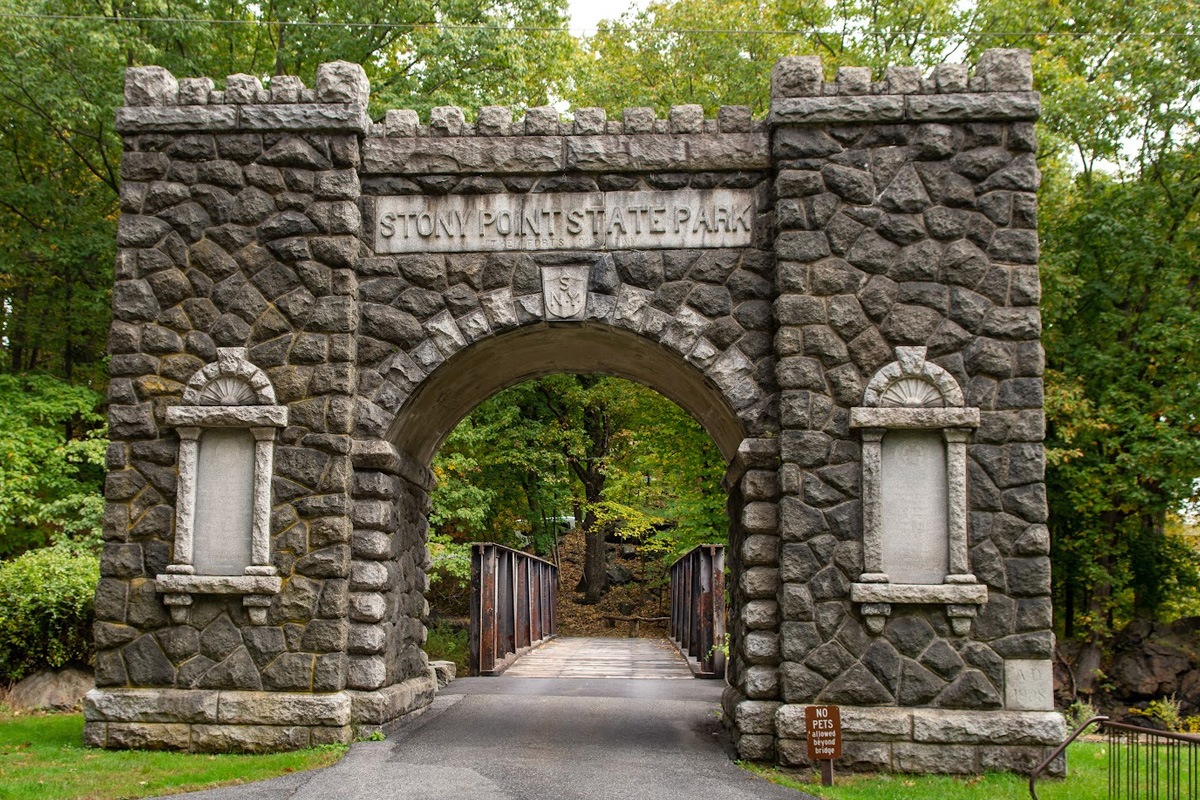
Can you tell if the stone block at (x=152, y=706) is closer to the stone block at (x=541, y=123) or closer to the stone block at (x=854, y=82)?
the stone block at (x=541, y=123)

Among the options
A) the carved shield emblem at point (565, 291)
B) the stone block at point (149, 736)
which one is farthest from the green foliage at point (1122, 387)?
the stone block at point (149, 736)

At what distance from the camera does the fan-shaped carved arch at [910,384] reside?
24.2 ft

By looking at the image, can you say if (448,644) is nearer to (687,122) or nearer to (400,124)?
(400,124)

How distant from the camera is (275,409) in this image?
→ 766 cm

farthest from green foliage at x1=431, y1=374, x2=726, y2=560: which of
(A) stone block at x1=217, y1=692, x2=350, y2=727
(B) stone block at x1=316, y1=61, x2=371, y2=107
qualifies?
(B) stone block at x1=316, y1=61, x2=371, y2=107

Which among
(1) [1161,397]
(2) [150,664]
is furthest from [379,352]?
(1) [1161,397]

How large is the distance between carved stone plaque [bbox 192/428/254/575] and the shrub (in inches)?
115

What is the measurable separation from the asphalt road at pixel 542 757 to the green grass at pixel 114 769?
0.86 feet

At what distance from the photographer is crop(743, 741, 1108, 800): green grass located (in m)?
6.41

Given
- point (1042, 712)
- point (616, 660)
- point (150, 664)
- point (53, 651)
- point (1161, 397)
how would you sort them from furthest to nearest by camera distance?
point (616, 660), point (1161, 397), point (53, 651), point (150, 664), point (1042, 712)

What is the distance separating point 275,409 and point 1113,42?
46.9 feet

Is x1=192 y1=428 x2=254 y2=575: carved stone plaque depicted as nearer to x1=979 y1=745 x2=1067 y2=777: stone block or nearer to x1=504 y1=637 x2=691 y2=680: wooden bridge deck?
x1=979 y1=745 x2=1067 y2=777: stone block

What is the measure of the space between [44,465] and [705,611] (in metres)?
8.64

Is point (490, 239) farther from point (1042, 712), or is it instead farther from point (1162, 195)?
point (1162, 195)
